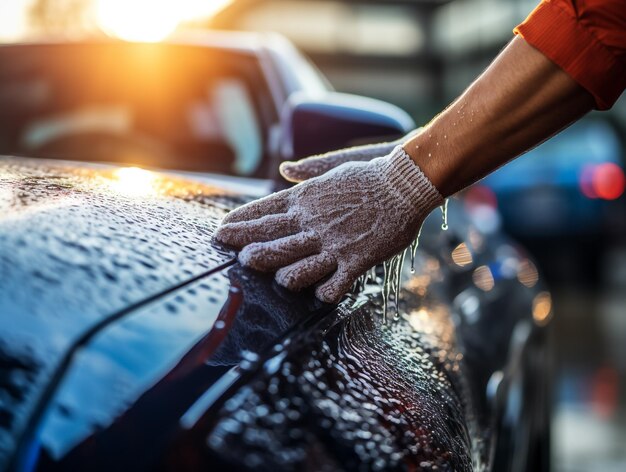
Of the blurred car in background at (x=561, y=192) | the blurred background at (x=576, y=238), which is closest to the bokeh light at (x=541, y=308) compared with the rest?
the blurred background at (x=576, y=238)

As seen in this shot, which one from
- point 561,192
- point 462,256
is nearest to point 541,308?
point 462,256

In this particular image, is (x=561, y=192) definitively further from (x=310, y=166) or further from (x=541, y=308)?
(x=310, y=166)

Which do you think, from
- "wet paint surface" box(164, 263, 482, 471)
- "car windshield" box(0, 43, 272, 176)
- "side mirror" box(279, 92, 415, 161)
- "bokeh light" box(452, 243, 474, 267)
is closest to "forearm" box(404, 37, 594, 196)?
"wet paint surface" box(164, 263, 482, 471)

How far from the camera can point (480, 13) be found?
26.9m

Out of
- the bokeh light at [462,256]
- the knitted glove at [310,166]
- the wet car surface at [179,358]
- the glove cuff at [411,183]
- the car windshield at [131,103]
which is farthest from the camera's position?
the car windshield at [131,103]

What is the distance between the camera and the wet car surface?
784mm

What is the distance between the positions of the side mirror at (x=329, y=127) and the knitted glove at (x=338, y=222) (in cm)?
64

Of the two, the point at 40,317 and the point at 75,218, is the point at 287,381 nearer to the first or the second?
the point at 40,317

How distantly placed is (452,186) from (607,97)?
0.25 metres

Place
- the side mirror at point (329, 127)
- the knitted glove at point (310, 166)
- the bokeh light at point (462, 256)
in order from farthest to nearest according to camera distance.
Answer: the bokeh light at point (462, 256), the side mirror at point (329, 127), the knitted glove at point (310, 166)

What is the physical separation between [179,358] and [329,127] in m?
1.19

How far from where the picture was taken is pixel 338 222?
1.29 meters

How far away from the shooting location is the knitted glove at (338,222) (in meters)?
1.21

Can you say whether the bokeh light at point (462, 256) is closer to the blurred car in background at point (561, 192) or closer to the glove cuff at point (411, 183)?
the glove cuff at point (411, 183)
